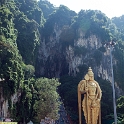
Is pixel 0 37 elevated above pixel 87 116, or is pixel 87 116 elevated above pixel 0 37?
pixel 0 37

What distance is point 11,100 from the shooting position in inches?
947

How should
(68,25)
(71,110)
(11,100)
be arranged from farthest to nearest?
1. (68,25)
2. (71,110)
3. (11,100)

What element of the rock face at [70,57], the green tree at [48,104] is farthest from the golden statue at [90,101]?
the rock face at [70,57]

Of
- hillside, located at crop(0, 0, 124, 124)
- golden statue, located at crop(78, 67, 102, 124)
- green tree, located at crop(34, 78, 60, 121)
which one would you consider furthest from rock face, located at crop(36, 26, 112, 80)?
golden statue, located at crop(78, 67, 102, 124)

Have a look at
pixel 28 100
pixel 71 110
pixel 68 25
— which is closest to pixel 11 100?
pixel 28 100

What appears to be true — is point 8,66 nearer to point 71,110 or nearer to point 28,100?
point 28,100

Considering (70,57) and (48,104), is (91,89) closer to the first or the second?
(48,104)

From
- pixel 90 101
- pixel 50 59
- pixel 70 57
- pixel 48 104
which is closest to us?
pixel 90 101

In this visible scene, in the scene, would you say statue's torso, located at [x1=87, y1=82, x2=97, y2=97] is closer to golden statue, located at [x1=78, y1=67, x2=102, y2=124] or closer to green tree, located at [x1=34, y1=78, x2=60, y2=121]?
golden statue, located at [x1=78, y1=67, x2=102, y2=124]

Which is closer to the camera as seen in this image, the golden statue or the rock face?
the golden statue

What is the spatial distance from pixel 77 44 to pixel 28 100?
696 inches

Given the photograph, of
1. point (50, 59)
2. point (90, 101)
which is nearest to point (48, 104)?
point (90, 101)

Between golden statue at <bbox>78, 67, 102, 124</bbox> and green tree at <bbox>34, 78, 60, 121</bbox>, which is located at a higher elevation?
golden statue at <bbox>78, 67, 102, 124</bbox>

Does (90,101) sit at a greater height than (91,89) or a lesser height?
lesser
